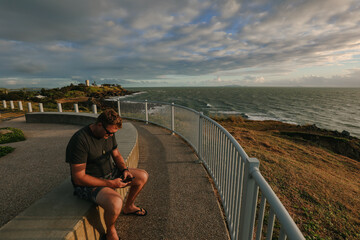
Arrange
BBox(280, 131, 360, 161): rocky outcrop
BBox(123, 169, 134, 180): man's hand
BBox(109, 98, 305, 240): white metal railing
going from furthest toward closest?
BBox(280, 131, 360, 161): rocky outcrop, BBox(123, 169, 134, 180): man's hand, BBox(109, 98, 305, 240): white metal railing

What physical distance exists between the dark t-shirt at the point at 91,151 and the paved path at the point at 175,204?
0.98m

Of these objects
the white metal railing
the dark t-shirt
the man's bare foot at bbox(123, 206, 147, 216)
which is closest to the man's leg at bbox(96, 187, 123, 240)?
the dark t-shirt

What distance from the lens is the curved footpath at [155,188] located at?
2.75m

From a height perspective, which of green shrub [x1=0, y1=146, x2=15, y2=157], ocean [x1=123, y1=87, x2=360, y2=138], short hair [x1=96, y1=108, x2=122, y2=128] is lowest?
ocean [x1=123, y1=87, x2=360, y2=138]

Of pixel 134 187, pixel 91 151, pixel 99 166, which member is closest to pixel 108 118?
pixel 91 151

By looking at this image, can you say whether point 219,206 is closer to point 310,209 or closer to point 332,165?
point 310,209

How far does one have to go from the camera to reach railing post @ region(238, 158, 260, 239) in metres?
1.65

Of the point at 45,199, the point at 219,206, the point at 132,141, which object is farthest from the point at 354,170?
the point at 45,199

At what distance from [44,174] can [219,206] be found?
4181 millimetres

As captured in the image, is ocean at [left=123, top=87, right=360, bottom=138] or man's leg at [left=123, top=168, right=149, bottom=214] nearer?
man's leg at [left=123, top=168, right=149, bottom=214]

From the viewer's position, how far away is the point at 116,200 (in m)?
2.28

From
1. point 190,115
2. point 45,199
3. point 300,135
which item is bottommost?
point 300,135

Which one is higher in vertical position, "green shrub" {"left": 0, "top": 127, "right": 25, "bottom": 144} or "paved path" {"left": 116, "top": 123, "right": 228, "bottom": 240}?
"green shrub" {"left": 0, "top": 127, "right": 25, "bottom": 144}

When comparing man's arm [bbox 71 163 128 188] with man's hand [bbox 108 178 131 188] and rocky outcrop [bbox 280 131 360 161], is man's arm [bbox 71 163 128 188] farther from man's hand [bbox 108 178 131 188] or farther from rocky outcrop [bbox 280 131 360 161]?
rocky outcrop [bbox 280 131 360 161]
